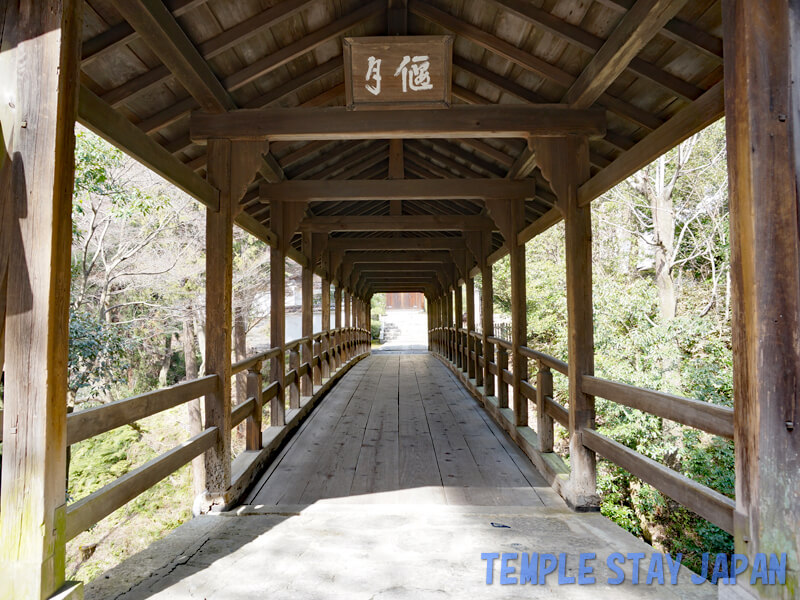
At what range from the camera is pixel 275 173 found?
5266 mm

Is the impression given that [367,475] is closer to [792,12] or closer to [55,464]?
[55,464]

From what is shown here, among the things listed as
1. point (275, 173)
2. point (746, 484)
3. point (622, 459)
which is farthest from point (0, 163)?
point (275, 173)

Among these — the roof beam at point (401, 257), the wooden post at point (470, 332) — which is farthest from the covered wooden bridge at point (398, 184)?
the roof beam at point (401, 257)

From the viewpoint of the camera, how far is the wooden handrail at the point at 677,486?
74.0 inches

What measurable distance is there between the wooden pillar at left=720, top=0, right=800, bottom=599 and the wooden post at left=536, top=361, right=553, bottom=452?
7.13 feet

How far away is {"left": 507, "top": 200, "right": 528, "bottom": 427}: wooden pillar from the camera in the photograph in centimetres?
480

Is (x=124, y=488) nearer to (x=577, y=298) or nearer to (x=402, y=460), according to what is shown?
(x=402, y=460)

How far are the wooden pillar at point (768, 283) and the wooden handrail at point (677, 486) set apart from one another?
13 cm

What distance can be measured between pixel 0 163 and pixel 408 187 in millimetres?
4148

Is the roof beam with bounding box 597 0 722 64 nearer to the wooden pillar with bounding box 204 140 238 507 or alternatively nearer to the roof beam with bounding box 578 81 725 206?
the roof beam with bounding box 578 81 725 206

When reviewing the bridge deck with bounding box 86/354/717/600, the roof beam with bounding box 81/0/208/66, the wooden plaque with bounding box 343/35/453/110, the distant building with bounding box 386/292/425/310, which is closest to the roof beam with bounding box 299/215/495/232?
the bridge deck with bounding box 86/354/717/600

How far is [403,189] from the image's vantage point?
5562 mm

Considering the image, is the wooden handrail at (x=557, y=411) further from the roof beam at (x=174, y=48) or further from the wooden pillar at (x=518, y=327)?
the roof beam at (x=174, y=48)

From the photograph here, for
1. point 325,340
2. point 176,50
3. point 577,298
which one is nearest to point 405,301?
point 325,340
